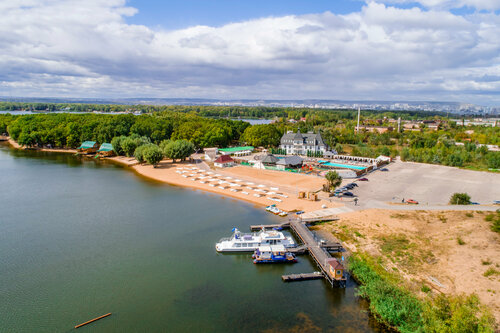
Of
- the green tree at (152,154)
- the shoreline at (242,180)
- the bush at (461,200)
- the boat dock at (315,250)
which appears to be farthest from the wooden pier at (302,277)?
the green tree at (152,154)

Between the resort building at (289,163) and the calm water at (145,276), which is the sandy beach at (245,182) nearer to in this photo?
the resort building at (289,163)

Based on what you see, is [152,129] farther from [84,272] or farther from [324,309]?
[324,309]

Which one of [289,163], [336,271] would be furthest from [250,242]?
[289,163]

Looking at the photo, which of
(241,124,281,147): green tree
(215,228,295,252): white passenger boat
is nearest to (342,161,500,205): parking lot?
(215,228,295,252): white passenger boat

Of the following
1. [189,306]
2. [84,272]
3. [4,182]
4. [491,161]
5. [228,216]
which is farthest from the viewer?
[491,161]

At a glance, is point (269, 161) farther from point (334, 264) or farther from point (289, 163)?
point (334, 264)

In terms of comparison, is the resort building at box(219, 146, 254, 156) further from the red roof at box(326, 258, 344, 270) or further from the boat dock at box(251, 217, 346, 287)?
the red roof at box(326, 258, 344, 270)

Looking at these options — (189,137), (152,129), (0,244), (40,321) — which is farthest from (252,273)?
(152,129)
